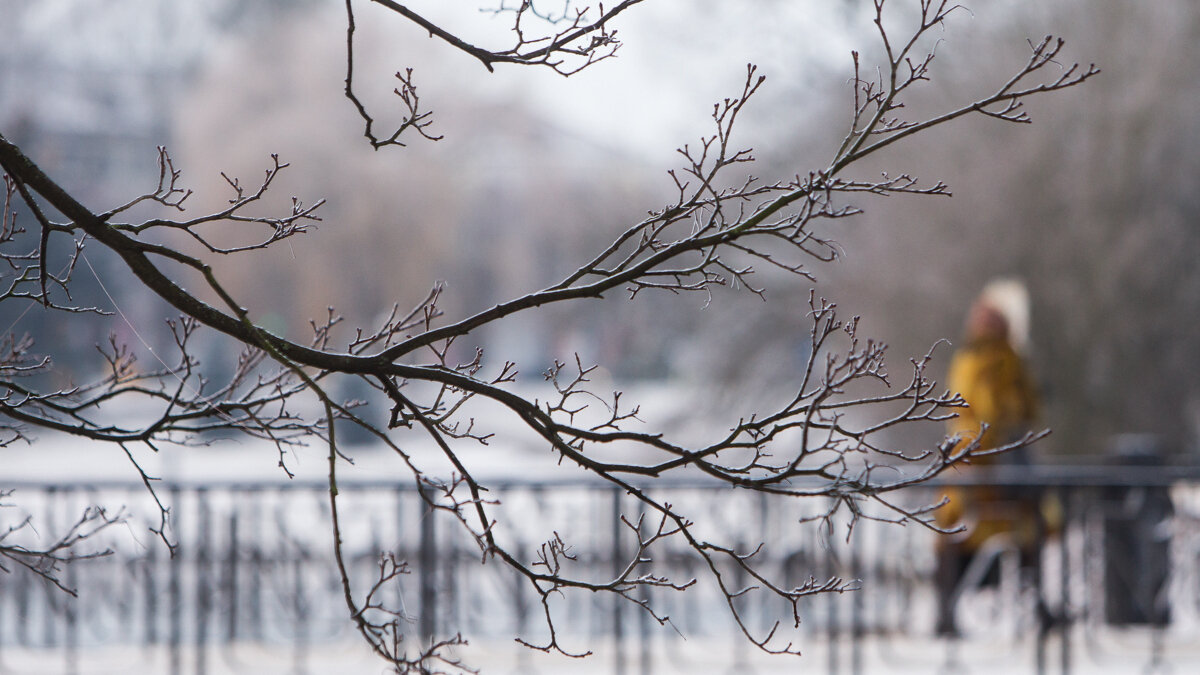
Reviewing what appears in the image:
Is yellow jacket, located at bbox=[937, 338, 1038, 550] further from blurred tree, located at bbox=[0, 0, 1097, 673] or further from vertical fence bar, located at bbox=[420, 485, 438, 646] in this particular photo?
vertical fence bar, located at bbox=[420, 485, 438, 646]

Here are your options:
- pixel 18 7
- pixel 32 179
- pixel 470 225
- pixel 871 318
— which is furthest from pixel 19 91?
pixel 32 179

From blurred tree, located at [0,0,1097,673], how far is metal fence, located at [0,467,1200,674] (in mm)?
281

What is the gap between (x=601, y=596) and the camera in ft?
25.2

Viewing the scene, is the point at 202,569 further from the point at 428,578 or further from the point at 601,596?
the point at 601,596

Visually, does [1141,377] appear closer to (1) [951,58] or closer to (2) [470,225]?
(1) [951,58]

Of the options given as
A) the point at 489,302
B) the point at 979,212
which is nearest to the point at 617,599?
the point at 979,212

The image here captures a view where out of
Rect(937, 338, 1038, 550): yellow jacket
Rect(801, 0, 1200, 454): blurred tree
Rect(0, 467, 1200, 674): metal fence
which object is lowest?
Rect(0, 467, 1200, 674): metal fence

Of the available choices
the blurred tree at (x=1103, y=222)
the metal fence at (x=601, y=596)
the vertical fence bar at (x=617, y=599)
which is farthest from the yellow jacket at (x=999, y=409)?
the blurred tree at (x=1103, y=222)

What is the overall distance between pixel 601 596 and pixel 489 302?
97.3 feet

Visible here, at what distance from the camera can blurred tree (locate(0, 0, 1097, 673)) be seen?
8.25ft

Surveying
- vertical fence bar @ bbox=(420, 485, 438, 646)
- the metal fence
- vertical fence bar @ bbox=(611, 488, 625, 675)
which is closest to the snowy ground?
the metal fence

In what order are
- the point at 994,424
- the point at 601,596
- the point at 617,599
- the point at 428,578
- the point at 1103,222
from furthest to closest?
the point at 1103,222, the point at 994,424, the point at 601,596, the point at 428,578, the point at 617,599

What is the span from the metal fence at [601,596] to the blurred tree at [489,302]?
28 cm

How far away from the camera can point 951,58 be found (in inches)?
572
